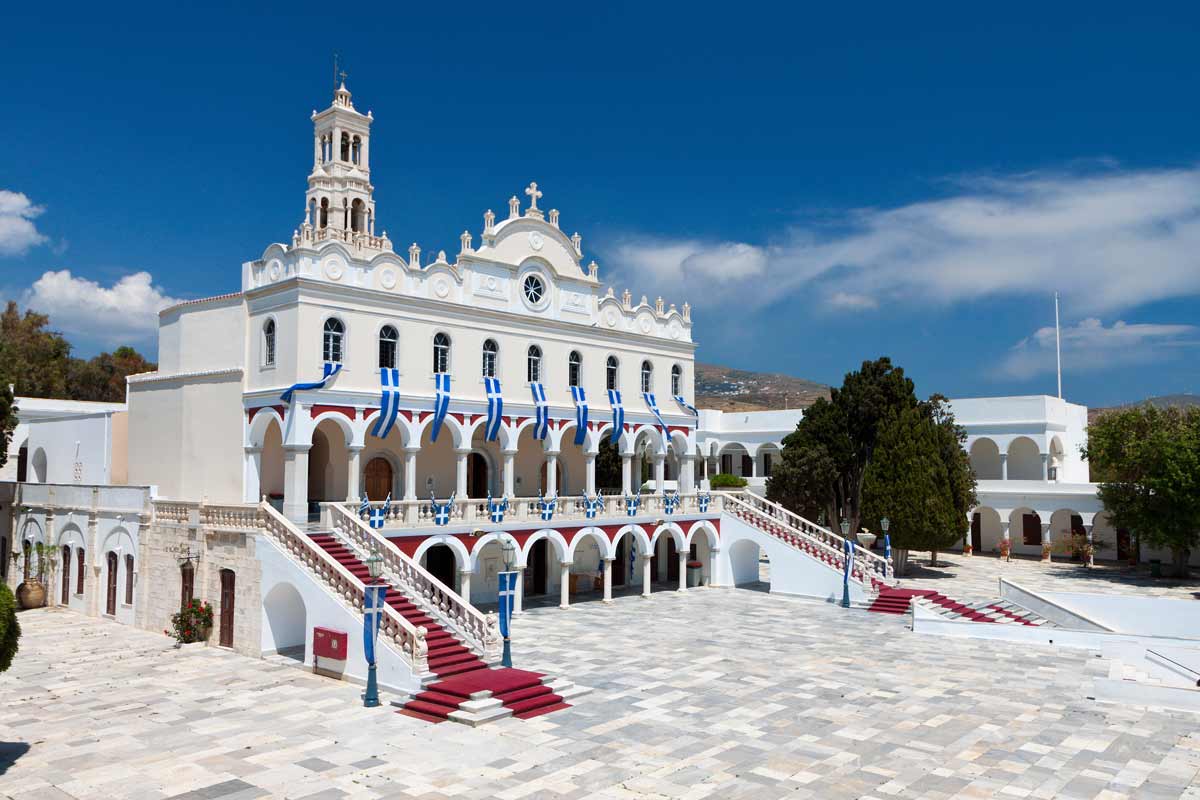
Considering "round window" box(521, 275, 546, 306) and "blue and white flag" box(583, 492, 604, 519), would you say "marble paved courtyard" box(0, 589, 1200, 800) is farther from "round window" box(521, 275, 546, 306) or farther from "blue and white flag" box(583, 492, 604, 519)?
"round window" box(521, 275, 546, 306)

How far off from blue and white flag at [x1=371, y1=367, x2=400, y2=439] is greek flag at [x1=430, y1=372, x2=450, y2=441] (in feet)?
4.69

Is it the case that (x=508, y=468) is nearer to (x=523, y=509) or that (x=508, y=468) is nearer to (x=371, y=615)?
(x=523, y=509)

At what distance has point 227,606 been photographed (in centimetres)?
2478

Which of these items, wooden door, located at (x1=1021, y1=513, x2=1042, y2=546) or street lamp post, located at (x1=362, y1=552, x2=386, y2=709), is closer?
street lamp post, located at (x1=362, y1=552, x2=386, y2=709)

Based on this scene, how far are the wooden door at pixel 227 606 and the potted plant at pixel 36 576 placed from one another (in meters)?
12.0

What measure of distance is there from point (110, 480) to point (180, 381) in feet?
21.7

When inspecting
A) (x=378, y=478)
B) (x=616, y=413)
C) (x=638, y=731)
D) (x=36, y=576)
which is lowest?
(x=638, y=731)

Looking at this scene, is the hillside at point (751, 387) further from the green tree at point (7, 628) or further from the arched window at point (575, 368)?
the green tree at point (7, 628)

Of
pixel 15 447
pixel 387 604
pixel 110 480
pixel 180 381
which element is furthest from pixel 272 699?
pixel 15 447

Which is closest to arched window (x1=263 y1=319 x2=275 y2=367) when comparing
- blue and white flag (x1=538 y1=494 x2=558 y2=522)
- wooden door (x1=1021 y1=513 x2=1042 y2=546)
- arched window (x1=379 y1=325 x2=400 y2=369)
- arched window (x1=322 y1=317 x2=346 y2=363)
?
arched window (x1=322 y1=317 x2=346 y2=363)

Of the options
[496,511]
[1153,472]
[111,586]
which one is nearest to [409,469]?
[496,511]

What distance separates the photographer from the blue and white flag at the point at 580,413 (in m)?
34.5

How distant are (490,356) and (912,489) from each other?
18752 mm

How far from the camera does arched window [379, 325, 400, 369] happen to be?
29031 millimetres
